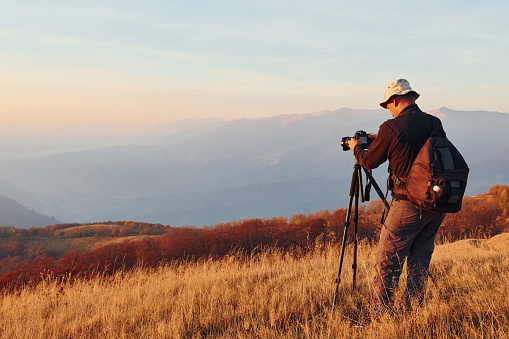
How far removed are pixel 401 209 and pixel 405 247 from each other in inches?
15.3

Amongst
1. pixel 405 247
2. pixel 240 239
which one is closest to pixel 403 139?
pixel 405 247

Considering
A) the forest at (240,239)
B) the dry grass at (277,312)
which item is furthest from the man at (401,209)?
the forest at (240,239)

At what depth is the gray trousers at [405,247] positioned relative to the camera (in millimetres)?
3359

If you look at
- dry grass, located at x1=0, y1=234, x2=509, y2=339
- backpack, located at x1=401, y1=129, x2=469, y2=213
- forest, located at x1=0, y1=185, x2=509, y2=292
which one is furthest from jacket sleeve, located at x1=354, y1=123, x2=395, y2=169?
forest, located at x1=0, y1=185, x2=509, y2=292

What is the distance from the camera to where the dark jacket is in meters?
3.29

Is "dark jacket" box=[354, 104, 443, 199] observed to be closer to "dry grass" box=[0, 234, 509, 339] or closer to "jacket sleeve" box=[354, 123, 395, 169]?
"jacket sleeve" box=[354, 123, 395, 169]

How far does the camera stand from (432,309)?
3367mm

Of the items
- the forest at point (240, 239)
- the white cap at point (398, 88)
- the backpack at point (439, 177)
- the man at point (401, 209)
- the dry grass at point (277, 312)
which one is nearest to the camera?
the backpack at point (439, 177)

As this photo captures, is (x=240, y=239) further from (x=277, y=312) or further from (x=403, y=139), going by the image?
(x=403, y=139)

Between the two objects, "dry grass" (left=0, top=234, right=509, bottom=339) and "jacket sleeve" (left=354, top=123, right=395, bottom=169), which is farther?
"jacket sleeve" (left=354, top=123, right=395, bottom=169)

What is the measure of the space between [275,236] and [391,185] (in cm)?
3730

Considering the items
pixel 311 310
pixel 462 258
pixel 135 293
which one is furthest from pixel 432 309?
pixel 135 293

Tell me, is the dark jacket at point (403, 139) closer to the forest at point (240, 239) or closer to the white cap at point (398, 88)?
the white cap at point (398, 88)

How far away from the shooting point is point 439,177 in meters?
3.10
